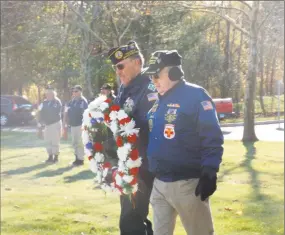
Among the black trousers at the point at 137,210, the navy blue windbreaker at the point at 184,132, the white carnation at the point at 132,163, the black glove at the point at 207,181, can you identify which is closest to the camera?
the black glove at the point at 207,181

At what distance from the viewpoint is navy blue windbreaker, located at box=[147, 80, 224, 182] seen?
4.19 meters

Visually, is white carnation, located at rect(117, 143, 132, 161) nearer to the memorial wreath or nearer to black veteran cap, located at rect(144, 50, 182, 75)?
the memorial wreath

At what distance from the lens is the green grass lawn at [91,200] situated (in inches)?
290

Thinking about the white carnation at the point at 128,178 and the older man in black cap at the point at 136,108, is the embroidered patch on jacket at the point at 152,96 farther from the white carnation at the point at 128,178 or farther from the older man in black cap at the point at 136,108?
the white carnation at the point at 128,178

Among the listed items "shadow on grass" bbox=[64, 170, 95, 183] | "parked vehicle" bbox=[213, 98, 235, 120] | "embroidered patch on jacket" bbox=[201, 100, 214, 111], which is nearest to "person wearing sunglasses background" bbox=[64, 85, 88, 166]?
"shadow on grass" bbox=[64, 170, 95, 183]

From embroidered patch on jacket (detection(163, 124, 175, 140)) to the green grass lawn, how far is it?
112 inches

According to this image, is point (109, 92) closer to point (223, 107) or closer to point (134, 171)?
point (134, 171)

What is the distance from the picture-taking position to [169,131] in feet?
14.2

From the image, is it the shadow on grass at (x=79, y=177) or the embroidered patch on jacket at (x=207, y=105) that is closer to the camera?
the embroidered patch on jacket at (x=207, y=105)

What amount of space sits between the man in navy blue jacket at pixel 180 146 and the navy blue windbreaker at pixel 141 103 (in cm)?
52

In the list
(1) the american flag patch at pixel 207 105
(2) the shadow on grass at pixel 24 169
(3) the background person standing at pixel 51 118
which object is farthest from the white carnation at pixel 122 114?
(3) the background person standing at pixel 51 118

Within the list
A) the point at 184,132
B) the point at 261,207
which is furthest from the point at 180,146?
the point at 261,207

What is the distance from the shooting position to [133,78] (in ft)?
17.0

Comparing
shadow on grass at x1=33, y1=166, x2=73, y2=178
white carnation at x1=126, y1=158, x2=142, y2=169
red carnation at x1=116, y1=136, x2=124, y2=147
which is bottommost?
shadow on grass at x1=33, y1=166, x2=73, y2=178
